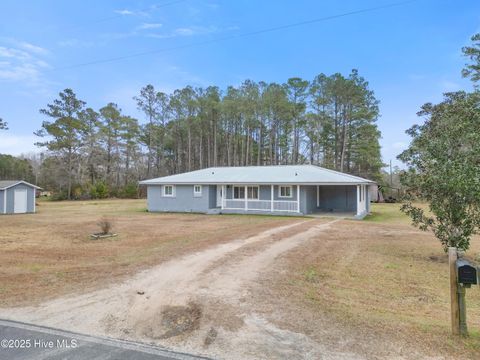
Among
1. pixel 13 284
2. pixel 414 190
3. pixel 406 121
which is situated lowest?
pixel 13 284

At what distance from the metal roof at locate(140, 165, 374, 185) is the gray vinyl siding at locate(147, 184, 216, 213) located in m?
0.57

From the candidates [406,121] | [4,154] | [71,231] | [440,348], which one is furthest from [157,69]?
[4,154]

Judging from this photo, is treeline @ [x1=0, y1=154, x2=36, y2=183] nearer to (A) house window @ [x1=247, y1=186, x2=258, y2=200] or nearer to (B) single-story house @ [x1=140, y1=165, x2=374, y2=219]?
(B) single-story house @ [x1=140, y1=165, x2=374, y2=219]

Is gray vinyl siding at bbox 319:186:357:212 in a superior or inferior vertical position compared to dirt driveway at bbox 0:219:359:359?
superior

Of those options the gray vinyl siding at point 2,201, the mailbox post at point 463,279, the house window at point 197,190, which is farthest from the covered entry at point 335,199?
the gray vinyl siding at point 2,201

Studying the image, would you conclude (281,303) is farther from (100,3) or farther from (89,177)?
(89,177)

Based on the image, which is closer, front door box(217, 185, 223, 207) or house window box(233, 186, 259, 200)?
house window box(233, 186, 259, 200)

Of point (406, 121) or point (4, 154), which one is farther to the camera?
point (4, 154)

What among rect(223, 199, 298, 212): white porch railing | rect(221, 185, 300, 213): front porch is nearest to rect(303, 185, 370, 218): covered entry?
rect(221, 185, 300, 213): front porch

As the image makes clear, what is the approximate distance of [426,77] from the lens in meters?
20.5

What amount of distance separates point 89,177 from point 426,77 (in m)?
44.3

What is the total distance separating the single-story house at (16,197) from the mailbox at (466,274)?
27631 millimetres

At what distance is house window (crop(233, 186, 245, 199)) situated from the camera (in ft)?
78.1

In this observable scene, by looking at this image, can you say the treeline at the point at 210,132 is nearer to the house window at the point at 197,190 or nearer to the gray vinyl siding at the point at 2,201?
the gray vinyl siding at the point at 2,201
